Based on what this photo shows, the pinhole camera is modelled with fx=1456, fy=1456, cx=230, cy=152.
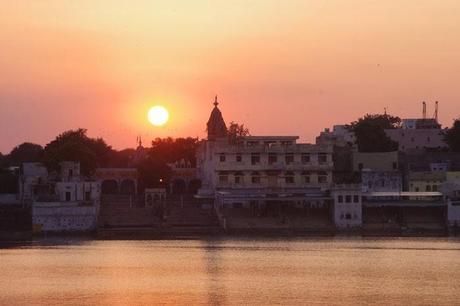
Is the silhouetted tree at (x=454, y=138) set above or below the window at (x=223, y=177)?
above

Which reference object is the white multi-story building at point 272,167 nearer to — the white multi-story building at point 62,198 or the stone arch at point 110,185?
the white multi-story building at point 62,198

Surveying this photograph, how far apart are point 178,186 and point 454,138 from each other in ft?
75.8

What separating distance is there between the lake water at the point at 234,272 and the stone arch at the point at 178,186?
28511 millimetres

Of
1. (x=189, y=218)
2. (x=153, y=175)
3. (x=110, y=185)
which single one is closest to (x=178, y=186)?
(x=110, y=185)

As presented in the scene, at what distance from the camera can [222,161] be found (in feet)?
329

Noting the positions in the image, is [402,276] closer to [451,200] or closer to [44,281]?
[44,281]

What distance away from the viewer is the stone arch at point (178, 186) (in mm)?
113562

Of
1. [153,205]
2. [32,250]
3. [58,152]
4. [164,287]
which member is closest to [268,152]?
[153,205]

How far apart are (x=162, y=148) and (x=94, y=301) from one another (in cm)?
8255

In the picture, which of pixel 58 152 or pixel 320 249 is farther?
Result: pixel 58 152

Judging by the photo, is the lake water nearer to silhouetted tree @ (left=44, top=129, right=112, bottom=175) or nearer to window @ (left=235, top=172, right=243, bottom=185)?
window @ (left=235, top=172, right=243, bottom=185)

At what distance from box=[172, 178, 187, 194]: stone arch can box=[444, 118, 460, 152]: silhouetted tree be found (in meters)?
22.4

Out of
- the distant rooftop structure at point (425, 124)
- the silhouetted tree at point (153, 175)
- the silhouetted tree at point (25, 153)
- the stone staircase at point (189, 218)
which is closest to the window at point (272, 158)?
the stone staircase at point (189, 218)

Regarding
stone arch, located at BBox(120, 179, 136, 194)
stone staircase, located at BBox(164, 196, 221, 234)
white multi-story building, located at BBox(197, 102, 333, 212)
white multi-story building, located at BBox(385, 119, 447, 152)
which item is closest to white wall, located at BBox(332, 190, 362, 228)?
white multi-story building, located at BBox(197, 102, 333, 212)
